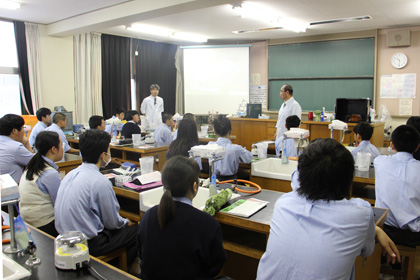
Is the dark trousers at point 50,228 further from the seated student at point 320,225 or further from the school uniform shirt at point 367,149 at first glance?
the school uniform shirt at point 367,149

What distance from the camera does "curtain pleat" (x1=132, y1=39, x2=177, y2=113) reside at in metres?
8.23

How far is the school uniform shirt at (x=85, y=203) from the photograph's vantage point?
2.09 metres

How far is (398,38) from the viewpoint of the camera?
22.5 feet

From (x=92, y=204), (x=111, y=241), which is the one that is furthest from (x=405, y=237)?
(x=92, y=204)

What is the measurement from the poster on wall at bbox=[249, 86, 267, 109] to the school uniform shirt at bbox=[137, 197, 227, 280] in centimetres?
729

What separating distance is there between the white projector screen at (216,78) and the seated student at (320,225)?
24.1 ft

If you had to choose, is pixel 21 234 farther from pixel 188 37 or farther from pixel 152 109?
pixel 188 37

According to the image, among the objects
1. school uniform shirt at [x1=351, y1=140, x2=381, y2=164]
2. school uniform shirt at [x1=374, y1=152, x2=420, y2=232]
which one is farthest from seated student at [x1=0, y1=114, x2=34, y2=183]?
school uniform shirt at [x1=351, y1=140, x2=381, y2=164]

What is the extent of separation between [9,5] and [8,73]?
61.2 inches

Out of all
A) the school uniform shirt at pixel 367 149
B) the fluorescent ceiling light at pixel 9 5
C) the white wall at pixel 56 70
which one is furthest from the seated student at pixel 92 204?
the white wall at pixel 56 70

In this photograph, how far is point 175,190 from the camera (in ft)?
5.25

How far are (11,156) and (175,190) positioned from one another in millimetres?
2325

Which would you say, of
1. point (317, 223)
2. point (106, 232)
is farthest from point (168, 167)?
point (106, 232)

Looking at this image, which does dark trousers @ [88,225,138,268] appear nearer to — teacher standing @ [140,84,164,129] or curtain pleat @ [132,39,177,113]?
teacher standing @ [140,84,164,129]
